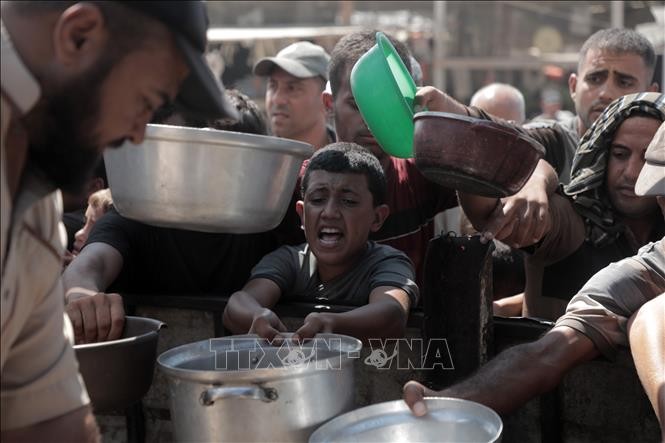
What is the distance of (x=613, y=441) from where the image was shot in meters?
2.80

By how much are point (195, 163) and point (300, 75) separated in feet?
8.58

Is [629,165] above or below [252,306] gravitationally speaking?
above

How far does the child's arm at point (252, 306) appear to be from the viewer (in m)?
2.80

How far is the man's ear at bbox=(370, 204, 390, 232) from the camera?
351 cm

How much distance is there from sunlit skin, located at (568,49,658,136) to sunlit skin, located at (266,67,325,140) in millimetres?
1409

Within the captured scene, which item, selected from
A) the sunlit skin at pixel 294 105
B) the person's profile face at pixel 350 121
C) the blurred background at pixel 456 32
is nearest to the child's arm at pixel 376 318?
the person's profile face at pixel 350 121

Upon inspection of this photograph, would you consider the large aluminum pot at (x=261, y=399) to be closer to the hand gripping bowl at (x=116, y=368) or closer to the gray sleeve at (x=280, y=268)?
the hand gripping bowl at (x=116, y=368)

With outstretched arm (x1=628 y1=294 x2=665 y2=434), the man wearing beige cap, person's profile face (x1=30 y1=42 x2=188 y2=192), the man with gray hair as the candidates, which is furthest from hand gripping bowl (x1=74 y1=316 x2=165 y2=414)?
the man with gray hair

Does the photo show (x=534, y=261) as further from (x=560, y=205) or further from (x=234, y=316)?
(x=234, y=316)

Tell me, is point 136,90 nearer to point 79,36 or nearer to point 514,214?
point 79,36

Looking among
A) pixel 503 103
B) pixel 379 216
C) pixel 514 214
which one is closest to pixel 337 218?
pixel 379 216

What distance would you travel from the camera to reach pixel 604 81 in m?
4.77

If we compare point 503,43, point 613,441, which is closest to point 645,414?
point 613,441

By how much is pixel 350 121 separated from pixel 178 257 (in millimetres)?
858
